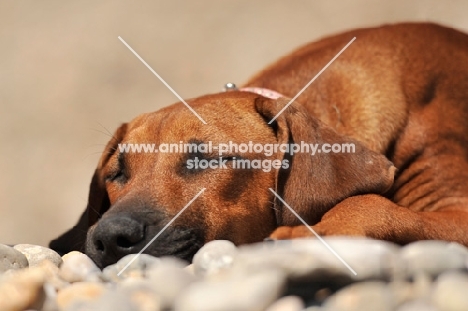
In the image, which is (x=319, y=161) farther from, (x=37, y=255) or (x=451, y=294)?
(x=451, y=294)

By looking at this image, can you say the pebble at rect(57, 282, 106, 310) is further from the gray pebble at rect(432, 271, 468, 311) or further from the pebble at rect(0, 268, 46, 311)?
the gray pebble at rect(432, 271, 468, 311)

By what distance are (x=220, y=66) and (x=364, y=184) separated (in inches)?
166

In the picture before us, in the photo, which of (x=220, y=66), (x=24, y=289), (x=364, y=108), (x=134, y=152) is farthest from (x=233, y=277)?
(x=220, y=66)

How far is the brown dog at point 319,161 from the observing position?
3.15 meters

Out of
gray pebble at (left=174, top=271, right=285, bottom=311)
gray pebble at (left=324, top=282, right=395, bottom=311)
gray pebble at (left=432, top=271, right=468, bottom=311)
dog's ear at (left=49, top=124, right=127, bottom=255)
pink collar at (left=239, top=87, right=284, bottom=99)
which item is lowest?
dog's ear at (left=49, top=124, right=127, bottom=255)

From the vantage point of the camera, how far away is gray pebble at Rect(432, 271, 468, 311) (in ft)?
6.55

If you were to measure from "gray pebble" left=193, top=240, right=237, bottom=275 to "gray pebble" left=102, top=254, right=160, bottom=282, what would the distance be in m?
0.23

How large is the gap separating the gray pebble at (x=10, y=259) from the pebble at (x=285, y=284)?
0.38 meters

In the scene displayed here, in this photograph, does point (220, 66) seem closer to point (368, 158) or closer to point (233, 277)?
point (368, 158)

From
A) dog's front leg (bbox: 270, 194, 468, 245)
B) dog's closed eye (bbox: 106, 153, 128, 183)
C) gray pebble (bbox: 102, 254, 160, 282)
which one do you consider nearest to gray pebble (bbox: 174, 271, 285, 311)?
gray pebble (bbox: 102, 254, 160, 282)

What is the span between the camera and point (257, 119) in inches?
148

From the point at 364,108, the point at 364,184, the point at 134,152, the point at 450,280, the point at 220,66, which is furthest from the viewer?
the point at 220,66

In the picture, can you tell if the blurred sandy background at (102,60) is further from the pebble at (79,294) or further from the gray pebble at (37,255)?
the pebble at (79,294)

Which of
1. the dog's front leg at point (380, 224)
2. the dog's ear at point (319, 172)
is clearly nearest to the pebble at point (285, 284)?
the dog's front leg at point (380, 224)
